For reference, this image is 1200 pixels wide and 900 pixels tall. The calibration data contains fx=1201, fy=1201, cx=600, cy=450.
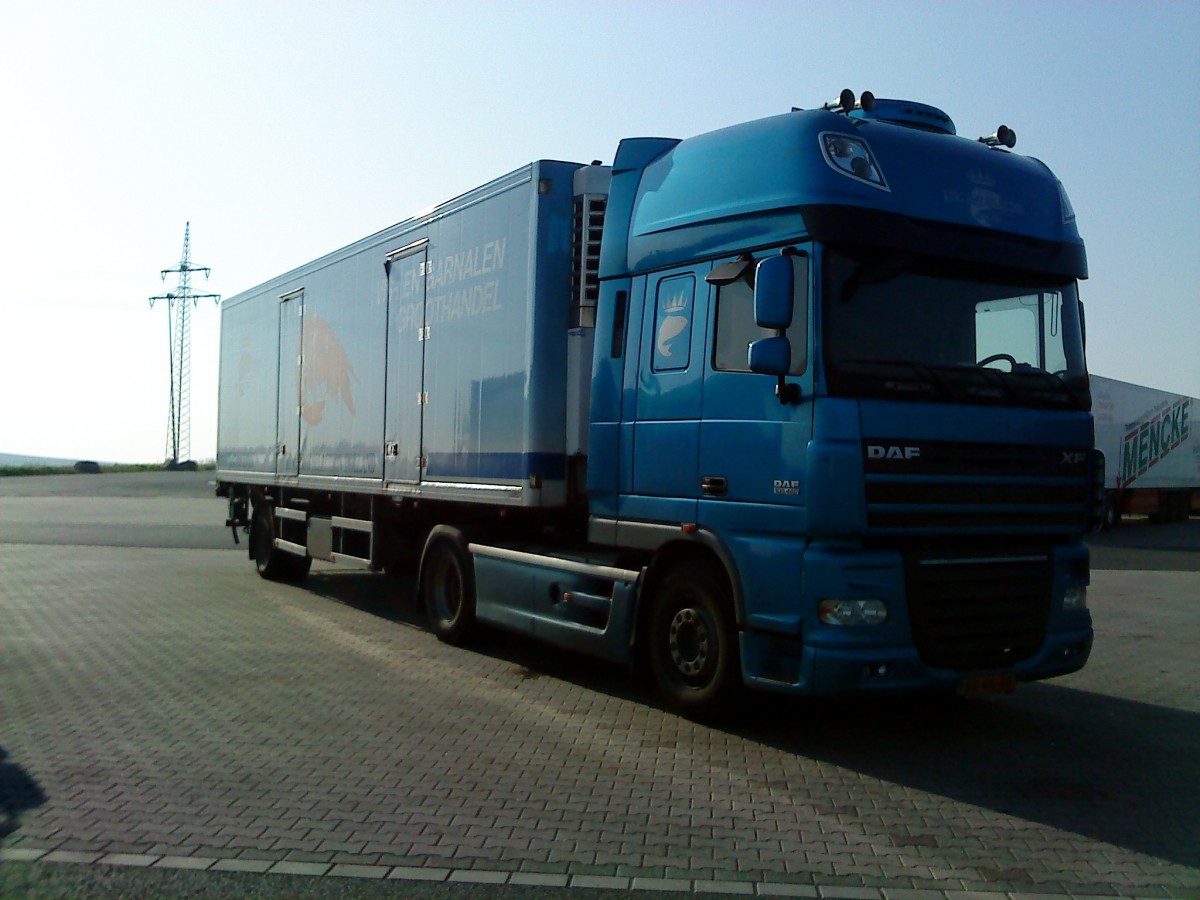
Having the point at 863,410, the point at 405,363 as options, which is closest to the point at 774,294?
the point at 863,410

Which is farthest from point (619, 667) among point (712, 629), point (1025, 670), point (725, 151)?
point (725, 151)

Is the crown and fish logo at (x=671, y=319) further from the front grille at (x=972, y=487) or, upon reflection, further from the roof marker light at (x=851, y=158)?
the front grille at (x=972, y=487)

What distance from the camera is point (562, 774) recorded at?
21.3ft

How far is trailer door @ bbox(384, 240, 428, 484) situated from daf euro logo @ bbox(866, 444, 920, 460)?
5.58 metres

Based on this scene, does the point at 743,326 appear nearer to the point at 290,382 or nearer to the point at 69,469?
the point at 290,382

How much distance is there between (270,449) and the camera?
15789mm

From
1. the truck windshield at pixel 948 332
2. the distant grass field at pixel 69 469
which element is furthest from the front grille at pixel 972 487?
the distant grass field at pixel 69 469

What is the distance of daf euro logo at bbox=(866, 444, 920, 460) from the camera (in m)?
6.64

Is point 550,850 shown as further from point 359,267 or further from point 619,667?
point 359,267

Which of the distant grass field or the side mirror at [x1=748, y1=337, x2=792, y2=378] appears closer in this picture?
the side mirror at [x1=748, y1=337, x2=792, y2=378]

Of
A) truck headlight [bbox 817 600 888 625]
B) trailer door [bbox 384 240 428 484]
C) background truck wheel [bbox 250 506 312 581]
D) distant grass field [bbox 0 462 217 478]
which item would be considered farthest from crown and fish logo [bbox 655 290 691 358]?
distant grass field [bbox 0 462 217 478]

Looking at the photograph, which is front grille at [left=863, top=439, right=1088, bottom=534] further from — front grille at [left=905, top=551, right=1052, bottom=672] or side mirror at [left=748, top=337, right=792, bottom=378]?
side mirror at [left=748, top=337, right=792, bottom=378]

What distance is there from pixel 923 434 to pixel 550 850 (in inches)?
126

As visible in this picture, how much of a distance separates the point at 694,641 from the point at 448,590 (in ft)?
12.7
